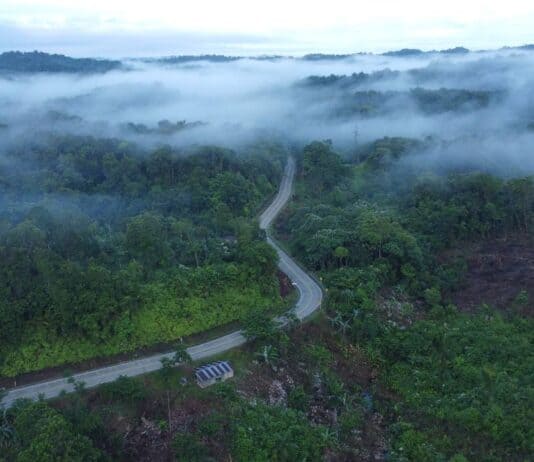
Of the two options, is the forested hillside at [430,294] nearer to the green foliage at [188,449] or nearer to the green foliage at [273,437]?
the green foliage at [273,437]

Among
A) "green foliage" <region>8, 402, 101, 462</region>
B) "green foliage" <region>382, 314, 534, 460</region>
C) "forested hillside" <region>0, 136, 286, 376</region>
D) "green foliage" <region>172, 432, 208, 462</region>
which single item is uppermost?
"forested hillside" <region>0, 136, 286, 376</region>

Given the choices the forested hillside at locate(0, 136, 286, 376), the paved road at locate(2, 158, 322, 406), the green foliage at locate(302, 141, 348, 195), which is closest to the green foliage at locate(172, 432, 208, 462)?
the paved road at locate(2, 158, 322, 406)

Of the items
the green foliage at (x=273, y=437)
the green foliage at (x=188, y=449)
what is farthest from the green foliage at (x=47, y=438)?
the green foliage at (x=273, y=437)

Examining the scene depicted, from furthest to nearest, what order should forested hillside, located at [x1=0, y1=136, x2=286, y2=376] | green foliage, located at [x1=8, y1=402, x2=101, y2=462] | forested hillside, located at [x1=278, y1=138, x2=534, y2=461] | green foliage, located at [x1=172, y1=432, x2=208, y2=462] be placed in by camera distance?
forested hillside, located at [x1=0, y1=136, x2=286, y2=376] < forested hillside, located at [x1=278, y1=138, x2=534, y2=461] < green foliage, located at [x1=172, y1=432, x2=208, y2=462] < green foliage, located at [x1=8, y1=402, x2=101, y2=462]

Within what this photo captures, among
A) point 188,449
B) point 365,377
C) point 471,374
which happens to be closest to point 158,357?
point 188,449

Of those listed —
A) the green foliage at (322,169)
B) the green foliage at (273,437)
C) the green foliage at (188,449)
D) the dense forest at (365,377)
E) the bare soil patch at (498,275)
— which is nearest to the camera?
the green foliage at (188,449)

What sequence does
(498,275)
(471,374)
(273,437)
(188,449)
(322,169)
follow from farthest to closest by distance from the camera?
(322,169) < (498,275) < (471,374) < (273,437) < (188,449)

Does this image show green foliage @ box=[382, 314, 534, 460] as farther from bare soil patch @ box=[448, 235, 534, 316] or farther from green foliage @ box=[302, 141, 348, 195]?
green foliage @ box=[302, 141, 348, 195]

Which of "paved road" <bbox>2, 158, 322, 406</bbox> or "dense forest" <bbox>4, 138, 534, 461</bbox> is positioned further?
"paved road" <bbox>2, 158, 322, 406</bbox>

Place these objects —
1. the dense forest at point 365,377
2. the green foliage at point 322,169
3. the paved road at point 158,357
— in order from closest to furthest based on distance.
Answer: the dense forest at point 365,377 < the paved road at point 158,357 < the green foliage at point 322,169

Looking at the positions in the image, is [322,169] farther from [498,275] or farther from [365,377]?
[365,377]

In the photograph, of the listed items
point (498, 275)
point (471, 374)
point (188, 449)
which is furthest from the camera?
point (498, 275)

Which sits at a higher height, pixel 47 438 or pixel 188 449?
pixel 47 438
